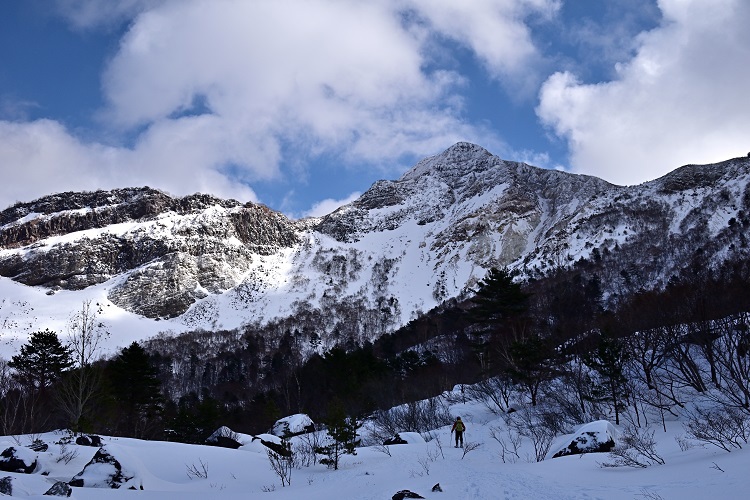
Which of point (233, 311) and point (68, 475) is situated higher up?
point (233, 311)

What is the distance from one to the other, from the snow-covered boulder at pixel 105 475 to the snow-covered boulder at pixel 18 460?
1855mm

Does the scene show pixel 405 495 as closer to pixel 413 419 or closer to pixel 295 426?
pixel 295 426

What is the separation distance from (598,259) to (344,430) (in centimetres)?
8433

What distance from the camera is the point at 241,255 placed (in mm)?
165250

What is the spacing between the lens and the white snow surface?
9711 mm

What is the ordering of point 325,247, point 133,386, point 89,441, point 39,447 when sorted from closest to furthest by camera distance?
point 39,447 < point 89,441 < point 133,386 < point 325,247

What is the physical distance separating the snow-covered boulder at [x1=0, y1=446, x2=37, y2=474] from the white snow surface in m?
0.43

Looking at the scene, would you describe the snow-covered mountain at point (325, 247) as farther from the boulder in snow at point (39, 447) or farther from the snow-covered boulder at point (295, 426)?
the boulder in snow at point (39, 447)

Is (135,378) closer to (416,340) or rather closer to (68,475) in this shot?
(68,475)

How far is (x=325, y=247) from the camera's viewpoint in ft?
575

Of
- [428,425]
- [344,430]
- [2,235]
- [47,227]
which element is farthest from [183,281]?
[344,430]

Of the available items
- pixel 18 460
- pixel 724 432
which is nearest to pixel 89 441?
pixel 18 460

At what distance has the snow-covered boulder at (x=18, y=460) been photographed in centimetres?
1383

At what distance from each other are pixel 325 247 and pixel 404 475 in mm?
161056
